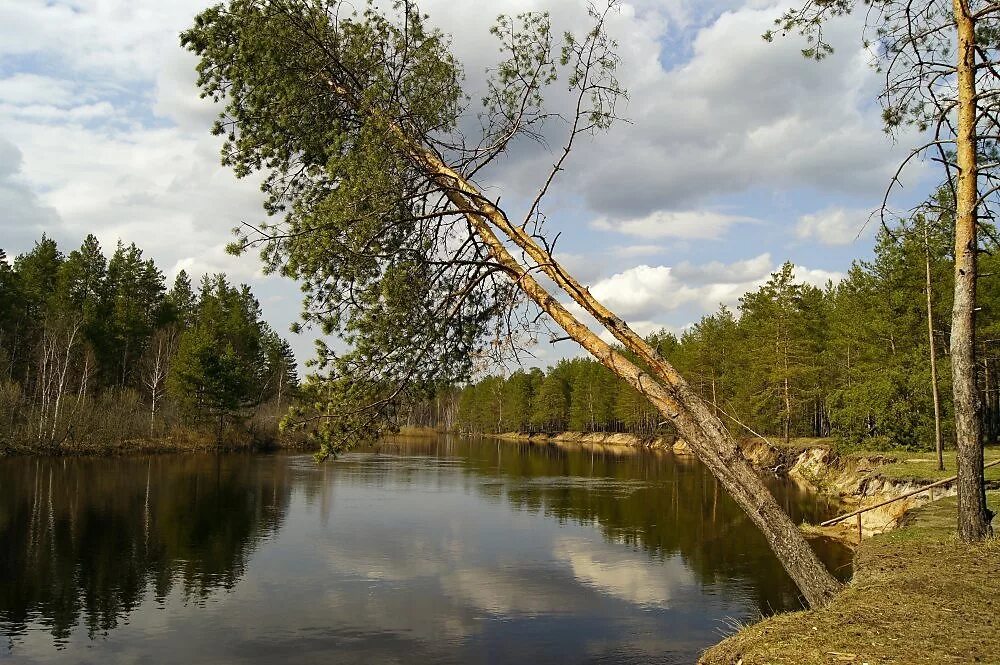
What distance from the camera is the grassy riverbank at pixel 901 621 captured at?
22.2 feet

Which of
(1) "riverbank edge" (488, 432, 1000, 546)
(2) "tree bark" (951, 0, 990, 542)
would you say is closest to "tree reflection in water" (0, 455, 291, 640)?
(1) "riverbank edge" (488, 432, 1000, 546)

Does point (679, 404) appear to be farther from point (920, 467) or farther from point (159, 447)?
point (159, 447)

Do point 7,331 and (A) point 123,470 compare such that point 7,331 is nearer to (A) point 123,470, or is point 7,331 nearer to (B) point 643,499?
(A) point 123,470

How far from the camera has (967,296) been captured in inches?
418

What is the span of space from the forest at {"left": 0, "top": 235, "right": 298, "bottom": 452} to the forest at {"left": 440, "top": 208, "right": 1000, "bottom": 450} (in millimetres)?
26891

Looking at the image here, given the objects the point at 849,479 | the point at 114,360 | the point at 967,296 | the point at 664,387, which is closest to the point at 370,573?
the point at 664,387

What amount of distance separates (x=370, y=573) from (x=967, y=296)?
49.9 feet

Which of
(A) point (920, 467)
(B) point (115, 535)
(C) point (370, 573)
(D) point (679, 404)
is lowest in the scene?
(C) point (370, 573)

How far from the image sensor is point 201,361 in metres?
58.4

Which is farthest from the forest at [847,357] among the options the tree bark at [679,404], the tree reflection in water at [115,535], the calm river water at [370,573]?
the tree reflection in water at [115,535]

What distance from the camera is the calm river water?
534 inches

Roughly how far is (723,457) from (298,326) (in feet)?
18.5

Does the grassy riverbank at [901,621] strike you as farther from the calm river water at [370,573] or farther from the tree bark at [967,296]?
the calm river water at [370,573]

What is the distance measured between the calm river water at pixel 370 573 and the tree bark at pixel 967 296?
215 inches
